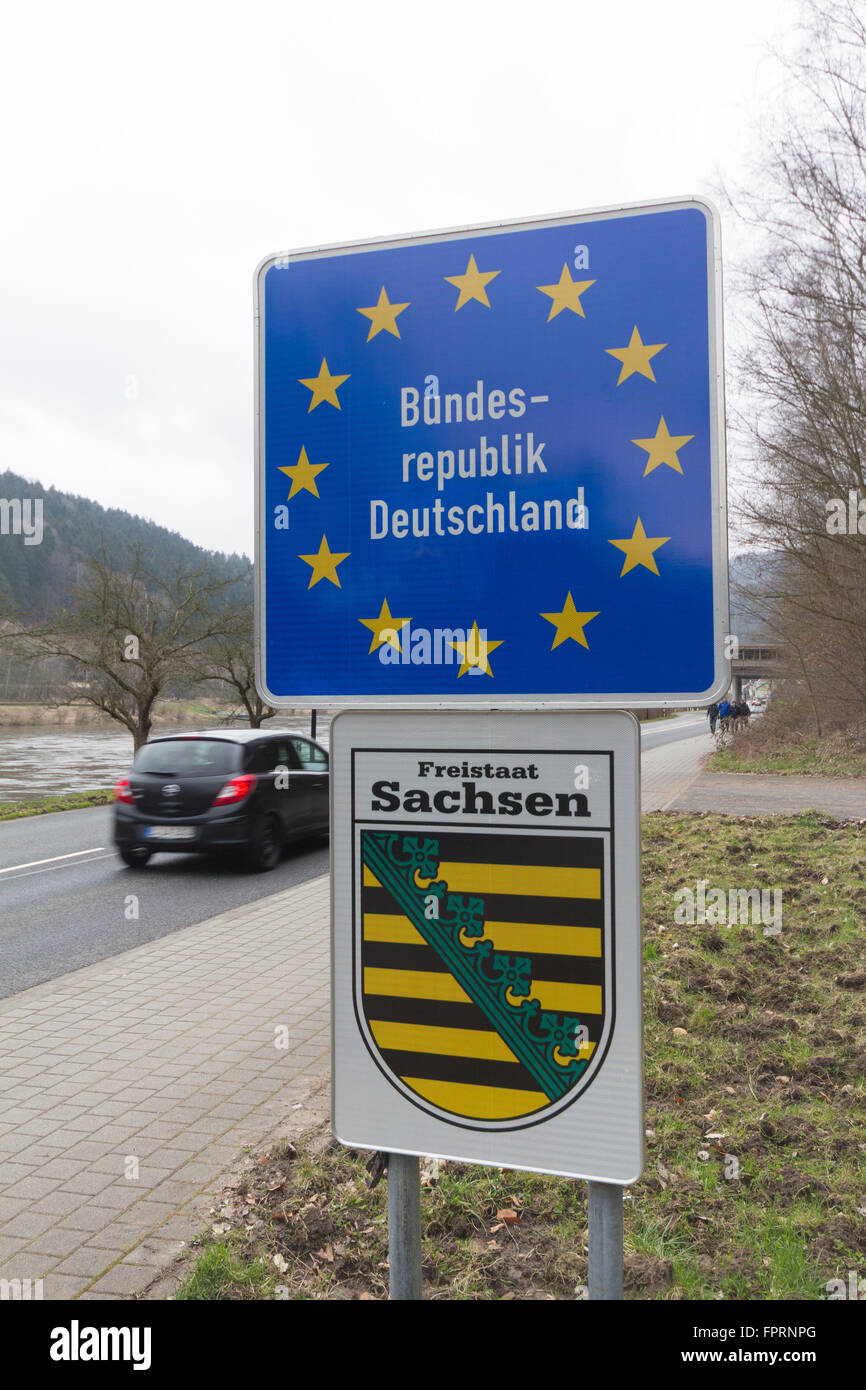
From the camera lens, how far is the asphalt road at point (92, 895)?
7.43 metres

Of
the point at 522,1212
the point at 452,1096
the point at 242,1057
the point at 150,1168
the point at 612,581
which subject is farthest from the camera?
the point at 242,1057

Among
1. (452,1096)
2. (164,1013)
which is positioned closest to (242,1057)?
(164,1013)

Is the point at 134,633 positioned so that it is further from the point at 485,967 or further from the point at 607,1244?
the point at 607,1244

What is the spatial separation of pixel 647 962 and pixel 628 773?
4.24 meters

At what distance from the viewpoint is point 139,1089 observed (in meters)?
4.45

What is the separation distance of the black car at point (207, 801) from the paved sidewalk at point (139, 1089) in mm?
3471

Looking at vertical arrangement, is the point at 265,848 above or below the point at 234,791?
below

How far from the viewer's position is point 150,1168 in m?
3.62

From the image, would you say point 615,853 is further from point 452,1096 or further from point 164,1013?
point 164,1013

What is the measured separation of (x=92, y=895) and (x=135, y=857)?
5.94 feet

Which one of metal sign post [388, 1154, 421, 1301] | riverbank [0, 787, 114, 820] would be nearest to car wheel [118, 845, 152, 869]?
riverbank [0, 787, 114, 820]

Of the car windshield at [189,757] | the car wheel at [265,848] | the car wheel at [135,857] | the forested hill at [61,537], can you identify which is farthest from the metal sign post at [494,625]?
the forested hill at [61,537]

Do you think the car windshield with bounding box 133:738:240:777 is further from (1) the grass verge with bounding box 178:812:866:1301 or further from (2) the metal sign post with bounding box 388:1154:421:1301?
(2) the metal sign post with bounding box 388:1154:421:1301

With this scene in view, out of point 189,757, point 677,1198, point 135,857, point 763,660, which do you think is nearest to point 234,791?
point 189,757
